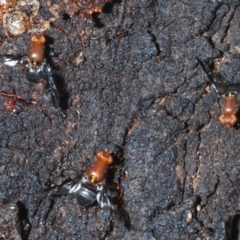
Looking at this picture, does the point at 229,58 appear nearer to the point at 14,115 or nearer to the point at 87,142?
the point at 87,142

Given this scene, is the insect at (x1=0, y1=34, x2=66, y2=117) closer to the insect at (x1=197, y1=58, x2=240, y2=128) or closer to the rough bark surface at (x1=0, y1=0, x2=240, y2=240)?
the rough bark surface at (x1=0, y1=0, x2=240, y2=240)

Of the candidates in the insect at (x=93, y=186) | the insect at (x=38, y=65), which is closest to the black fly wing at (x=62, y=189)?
the insect at (x=93, y=186)

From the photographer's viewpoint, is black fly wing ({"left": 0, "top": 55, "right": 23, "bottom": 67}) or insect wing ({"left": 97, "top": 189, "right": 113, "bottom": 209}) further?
black fly wing ({"left": 0, "top": 55, "right": 23, "bottom": 67})

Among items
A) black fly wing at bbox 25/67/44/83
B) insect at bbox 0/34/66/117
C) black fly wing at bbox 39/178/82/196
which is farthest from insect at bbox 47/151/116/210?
black fly wing at bbox 25/67/44/83

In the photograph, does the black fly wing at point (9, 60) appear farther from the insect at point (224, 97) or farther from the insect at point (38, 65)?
the insect at point (224, 97)

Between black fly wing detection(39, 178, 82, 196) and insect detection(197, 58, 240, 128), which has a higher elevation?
insect detection(197, 58, 240, 128)

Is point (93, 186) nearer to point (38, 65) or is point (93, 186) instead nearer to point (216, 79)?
point (38, 65)
